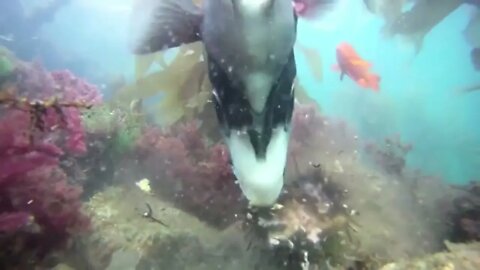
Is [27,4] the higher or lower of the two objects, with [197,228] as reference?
lower

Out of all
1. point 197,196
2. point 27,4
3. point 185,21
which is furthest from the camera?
point 27,4

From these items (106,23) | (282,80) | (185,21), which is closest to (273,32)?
Answer: (282,80)

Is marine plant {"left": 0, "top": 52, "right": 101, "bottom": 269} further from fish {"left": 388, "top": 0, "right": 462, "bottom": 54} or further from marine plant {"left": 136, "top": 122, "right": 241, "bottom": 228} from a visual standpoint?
fish {"left": 388, "top": 0, "right": 462, "bottom": 54}

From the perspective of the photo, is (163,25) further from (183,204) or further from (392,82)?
(392,82)

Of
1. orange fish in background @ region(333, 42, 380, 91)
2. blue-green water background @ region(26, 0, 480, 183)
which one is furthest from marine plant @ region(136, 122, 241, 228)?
blue-green water background @ region(26, 0, 480, 183)

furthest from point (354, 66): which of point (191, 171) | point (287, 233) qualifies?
point (287, 233)

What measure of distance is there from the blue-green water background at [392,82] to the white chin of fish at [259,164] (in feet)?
25.4

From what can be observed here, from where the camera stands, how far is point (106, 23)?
74.9 feet

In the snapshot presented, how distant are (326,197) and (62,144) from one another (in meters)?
2.63

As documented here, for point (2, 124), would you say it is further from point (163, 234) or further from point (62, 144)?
point (62, 144)

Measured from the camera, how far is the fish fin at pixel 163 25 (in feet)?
8.13

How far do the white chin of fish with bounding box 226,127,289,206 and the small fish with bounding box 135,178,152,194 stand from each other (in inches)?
111

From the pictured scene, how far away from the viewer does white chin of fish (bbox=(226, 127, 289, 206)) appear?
5.89 feet

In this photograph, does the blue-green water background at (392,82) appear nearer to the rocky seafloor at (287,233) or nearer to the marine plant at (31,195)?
the rocky seafloor at (287,233)
